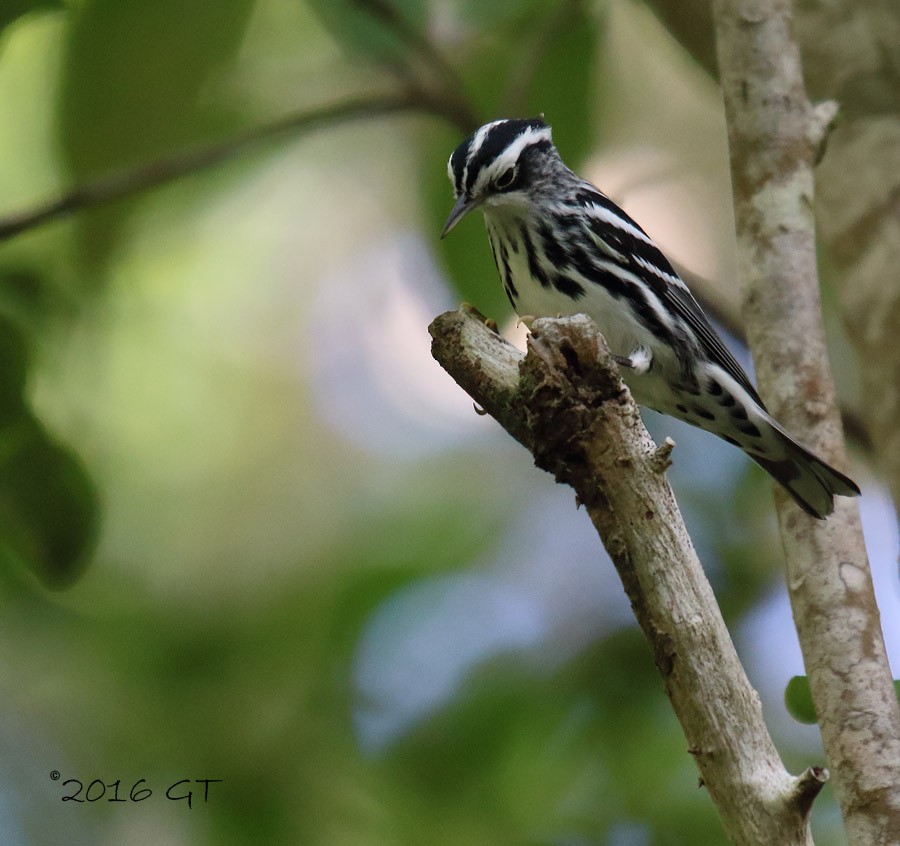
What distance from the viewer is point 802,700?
2891 millimetres

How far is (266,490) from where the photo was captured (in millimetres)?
7297

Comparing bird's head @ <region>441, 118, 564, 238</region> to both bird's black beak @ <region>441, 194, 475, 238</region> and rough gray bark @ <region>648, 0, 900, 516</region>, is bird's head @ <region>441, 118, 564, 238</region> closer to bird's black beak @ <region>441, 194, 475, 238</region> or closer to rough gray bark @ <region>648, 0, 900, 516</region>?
bird's black beak @ <region>441, 194, 475, 238</region>

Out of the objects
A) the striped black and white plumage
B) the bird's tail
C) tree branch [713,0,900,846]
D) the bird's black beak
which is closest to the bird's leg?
the striped black and white plumage

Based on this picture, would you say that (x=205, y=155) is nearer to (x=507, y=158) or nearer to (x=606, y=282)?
(x=507, y=158)

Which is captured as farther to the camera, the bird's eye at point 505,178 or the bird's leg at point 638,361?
the bird's eye at point 505,178

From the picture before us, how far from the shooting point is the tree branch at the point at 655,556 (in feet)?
7.41

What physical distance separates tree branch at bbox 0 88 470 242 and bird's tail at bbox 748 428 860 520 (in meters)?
2.33

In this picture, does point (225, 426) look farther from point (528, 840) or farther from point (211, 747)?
point (528, 840)

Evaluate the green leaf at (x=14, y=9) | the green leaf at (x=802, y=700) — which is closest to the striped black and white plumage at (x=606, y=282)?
the green leaf at (x=802, y=700)

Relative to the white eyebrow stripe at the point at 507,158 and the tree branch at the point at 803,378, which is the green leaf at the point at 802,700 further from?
the white eyebrow stripe at the point at 507,158

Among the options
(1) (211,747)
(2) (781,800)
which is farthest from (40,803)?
(2) (781,800)

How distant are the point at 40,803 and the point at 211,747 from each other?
0.93 metres

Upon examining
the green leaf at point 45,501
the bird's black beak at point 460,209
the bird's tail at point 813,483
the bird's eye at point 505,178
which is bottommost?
the bird's tail at point 813,483

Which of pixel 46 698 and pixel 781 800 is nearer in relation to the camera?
pixel 781 800
